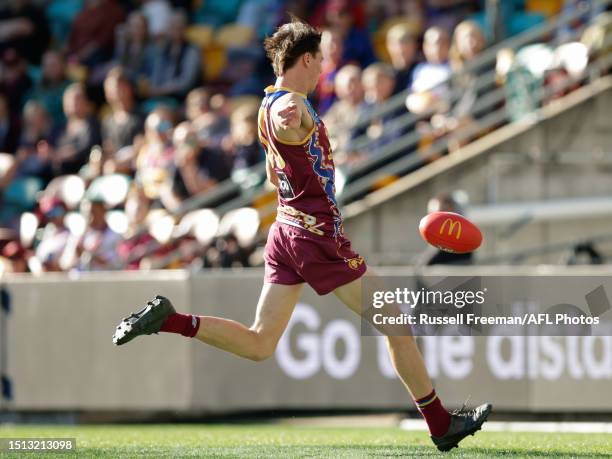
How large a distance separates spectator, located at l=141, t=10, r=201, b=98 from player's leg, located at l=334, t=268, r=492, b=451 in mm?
9533

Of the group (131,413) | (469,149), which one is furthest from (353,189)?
(131,413)

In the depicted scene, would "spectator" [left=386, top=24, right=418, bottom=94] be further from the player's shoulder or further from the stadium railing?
the player's shoulder

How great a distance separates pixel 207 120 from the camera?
49.0 feet

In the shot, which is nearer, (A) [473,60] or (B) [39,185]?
(A) [473,60]

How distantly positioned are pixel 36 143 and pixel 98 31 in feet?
6.96

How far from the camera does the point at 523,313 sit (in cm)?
1152

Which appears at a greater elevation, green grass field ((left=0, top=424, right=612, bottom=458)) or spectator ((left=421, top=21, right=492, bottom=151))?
spectator ((left=421, top=21, right=492, bottom=151))

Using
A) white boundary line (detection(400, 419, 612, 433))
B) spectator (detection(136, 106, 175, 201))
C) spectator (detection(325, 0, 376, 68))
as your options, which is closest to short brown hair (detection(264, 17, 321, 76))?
white boundary line (detection(400, 419, 612, 433))

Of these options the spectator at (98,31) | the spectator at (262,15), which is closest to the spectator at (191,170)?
the spectator at (262,15)

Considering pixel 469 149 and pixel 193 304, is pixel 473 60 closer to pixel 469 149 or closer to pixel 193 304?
pixel 469 149

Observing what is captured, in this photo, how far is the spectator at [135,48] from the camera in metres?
17.0

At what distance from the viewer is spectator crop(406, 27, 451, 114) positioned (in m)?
13.4

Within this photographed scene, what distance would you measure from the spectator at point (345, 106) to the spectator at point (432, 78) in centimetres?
58

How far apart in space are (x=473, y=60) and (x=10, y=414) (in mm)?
5875
